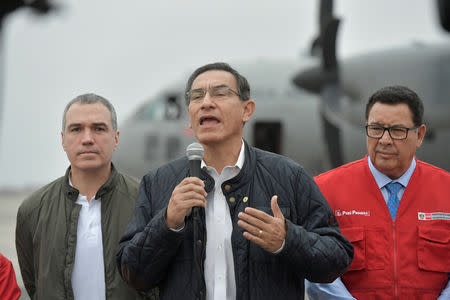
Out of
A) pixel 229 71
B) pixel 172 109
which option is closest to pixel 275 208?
pixel 229 71

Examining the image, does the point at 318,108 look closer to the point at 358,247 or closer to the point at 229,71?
the point at 358,247

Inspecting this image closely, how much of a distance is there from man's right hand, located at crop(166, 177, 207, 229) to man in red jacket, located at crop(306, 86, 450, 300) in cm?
97

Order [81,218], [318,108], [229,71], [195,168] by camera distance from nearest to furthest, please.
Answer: [195,168]
[229,71]
[81,218]
[318,108]

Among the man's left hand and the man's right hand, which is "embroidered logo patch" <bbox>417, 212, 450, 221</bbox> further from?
the man's right hand

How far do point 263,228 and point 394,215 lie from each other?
97cm

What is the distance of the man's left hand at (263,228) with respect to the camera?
2.25m

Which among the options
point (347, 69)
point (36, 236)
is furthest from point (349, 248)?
point (347, 69)

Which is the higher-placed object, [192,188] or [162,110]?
[162,110]

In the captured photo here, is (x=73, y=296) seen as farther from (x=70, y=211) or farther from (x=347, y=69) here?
(x=347, y=69)

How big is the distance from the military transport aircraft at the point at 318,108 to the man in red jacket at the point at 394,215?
7308mm

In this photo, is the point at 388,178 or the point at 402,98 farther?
the point at 388,178

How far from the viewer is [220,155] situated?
2635 millimetres

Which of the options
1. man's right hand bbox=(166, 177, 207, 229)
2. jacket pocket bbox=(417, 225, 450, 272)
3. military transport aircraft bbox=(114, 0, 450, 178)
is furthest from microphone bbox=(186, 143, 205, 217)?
military transport aircraft bbox=(114, 0, 450, 178)

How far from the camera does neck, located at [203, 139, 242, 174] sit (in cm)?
263
